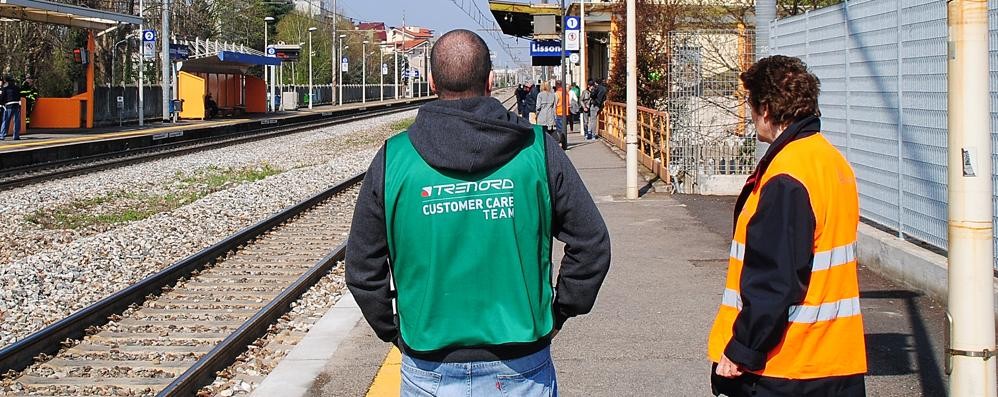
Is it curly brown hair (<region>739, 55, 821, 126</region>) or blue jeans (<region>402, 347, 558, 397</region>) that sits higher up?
curly brown hair (<region>739, 55, 821, 126</region>)

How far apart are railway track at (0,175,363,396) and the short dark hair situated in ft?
11.6

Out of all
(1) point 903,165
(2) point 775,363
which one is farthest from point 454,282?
(1) point 903,165

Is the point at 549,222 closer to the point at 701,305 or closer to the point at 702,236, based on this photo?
the point at 701,305

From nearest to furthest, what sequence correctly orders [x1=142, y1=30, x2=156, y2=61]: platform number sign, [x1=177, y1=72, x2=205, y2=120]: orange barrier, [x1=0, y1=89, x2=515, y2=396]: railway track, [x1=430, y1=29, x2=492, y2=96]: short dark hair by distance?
[x1=430, y1=29, x2=492, y2=96]: short dark hair → [x1=0, y1=89, x2=515, y2=396]: railway track → [x1=142, y1=30, x2=156, y2=61]: platform number sign → [x1=177, y1=72, x2=205, y2=120]: orange barrier

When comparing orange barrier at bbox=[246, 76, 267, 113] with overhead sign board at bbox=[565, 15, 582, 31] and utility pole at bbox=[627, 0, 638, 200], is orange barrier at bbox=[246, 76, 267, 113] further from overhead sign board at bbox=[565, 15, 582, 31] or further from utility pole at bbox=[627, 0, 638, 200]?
utility pole at bbox=[627, 0, 638, 200]

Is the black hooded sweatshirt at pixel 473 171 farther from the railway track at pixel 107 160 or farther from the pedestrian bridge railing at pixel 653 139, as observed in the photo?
the railway track at pixel 107 160

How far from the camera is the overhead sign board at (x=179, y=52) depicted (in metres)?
43.9

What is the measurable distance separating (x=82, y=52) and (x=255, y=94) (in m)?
22.7

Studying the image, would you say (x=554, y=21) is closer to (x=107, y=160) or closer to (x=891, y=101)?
(x=107, y=160)

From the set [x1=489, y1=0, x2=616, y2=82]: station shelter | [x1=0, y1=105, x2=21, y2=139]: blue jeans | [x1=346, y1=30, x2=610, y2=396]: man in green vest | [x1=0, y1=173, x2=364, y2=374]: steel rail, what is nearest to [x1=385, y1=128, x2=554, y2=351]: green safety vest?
[x1=346, y1=30, x2=610, y2=396]: man in green vest

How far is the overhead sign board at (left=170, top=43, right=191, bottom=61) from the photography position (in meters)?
43.9

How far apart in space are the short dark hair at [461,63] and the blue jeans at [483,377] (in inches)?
30.4

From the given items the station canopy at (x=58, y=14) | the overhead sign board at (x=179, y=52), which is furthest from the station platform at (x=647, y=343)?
the overhead sign board at (x=179, y=52)

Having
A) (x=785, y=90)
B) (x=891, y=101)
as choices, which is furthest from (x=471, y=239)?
(x=891, y=101)
